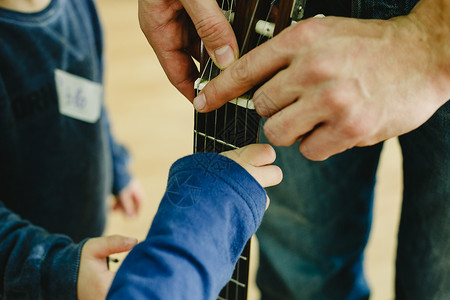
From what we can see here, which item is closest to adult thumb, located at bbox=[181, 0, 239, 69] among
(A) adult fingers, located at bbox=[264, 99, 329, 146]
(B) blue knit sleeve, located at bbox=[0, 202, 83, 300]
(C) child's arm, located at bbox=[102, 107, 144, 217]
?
(A) adult fingers, located at bbox=[264, 99, 329, 146]

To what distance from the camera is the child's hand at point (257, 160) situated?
19.4 inches

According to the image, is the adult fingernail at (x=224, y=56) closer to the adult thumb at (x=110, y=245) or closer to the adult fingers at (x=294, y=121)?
the adult fingers at (x=294, y=121)

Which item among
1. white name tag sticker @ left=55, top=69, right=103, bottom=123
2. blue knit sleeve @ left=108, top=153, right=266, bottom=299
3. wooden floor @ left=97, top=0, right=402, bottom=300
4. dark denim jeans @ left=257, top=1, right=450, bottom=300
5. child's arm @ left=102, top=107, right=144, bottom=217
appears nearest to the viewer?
blue knit sleeve @ left=108, top=153, right=266, bottom=299

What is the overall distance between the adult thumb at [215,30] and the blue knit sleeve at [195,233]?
13cm

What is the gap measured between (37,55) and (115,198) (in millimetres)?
499

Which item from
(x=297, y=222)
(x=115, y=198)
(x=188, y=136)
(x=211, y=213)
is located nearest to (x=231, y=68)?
(x=211, y=213)

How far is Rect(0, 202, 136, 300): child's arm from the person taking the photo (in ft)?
1.89

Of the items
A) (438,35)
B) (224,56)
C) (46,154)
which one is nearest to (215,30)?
(224,56)

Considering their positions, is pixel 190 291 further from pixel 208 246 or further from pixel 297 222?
pixel 297 222

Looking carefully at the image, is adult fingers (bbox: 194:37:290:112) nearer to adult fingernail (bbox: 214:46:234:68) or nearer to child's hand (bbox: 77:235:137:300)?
adult fingernail (bbox: 214:46:234:68)

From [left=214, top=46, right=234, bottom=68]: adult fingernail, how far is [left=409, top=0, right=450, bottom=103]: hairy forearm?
0.21m

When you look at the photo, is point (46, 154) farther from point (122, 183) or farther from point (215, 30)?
point (215, 30)

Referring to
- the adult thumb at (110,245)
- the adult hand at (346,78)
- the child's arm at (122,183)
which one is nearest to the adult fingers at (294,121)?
the adult hand at (346,78)

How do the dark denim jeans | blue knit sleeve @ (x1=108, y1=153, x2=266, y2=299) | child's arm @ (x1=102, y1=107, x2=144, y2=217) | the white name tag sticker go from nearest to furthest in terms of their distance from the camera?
blue knit sleeve @ (x1=108, y1=153, x2=266, y2=299) < the dark denim jeans < the white name tag sticker < child's arm @ (x1=102, y1=107, x2=144, y2=217)
